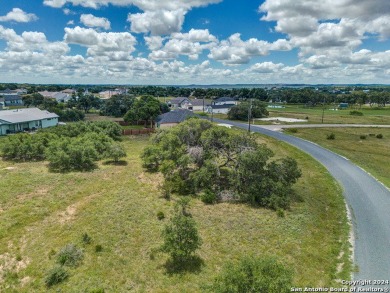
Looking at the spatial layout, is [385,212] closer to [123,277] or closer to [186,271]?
[186,271]

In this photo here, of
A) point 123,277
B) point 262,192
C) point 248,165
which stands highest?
point 248,165

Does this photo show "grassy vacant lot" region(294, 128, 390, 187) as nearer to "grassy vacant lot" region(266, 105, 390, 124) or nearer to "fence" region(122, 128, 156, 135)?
"grassy vacant lot" region(266, 105, 390, 124)

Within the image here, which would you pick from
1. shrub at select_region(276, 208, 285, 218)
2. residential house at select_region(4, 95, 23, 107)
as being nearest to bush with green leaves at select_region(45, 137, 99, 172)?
shrub at select_region(276, 208, 285, 218)

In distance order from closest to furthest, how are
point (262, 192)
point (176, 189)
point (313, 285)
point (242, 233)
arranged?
point (313, 285) → point (242, 233) → point (262, 192) → point (176, 189)

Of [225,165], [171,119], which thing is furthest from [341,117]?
[225,165]

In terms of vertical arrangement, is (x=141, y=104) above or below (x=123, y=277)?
above

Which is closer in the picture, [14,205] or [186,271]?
[186,271]

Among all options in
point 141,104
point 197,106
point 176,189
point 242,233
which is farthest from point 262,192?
point 197,106
